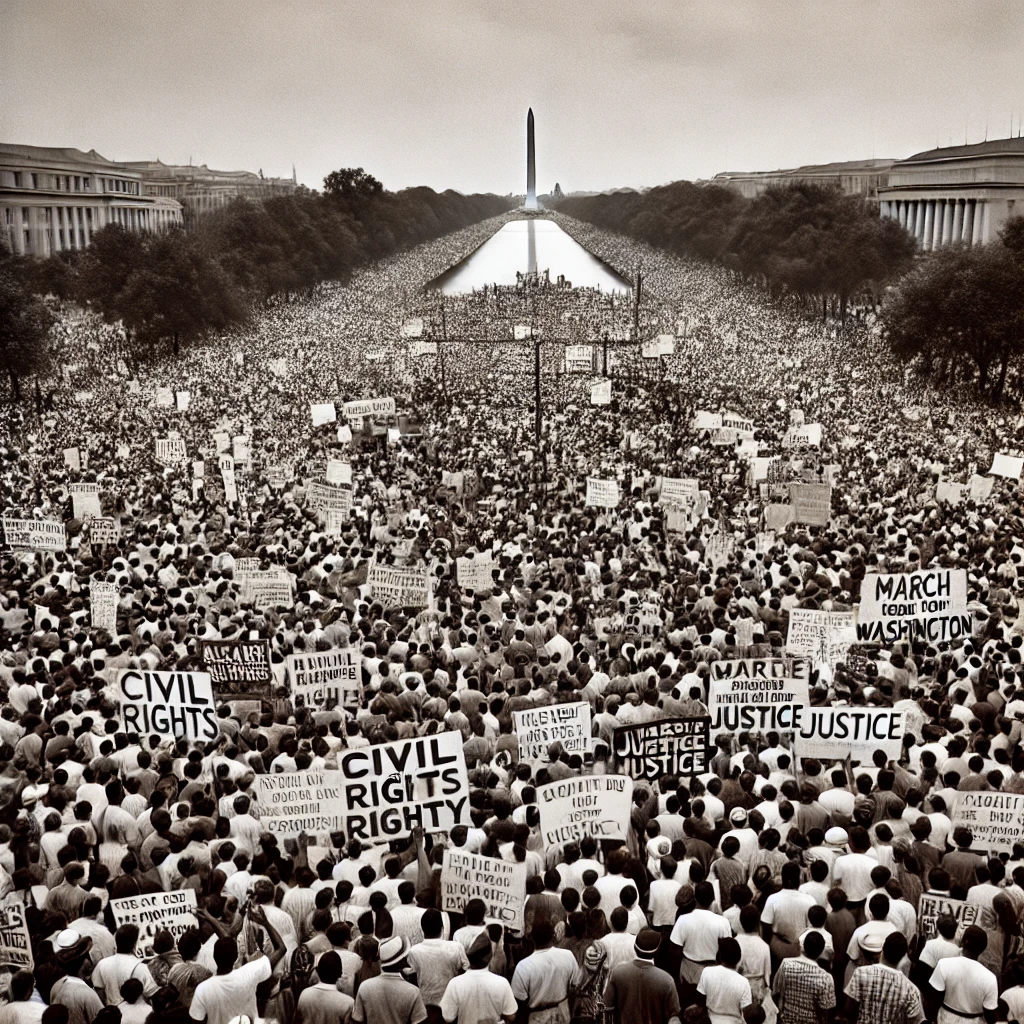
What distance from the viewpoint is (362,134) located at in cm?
3181

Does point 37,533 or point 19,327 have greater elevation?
point 19,327

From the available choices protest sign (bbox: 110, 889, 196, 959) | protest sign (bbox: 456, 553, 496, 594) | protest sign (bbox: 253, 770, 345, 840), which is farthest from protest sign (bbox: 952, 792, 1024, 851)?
protest sign (bbox: 456, 553, 496, 594)

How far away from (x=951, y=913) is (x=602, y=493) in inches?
440

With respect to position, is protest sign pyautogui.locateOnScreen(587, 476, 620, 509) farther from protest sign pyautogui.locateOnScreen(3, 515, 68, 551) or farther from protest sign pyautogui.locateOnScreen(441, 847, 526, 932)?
protest sign pyautogui.locateOnScreen(441, 847, 526, 932)

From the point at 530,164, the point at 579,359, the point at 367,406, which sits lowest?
the point at 367,406

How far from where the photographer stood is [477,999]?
21.1 ft

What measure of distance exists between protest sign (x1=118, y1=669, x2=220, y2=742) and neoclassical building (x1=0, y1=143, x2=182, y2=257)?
65.6 feet

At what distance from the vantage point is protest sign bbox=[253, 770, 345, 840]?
8391 mm

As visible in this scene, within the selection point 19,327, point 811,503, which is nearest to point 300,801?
point 811,503

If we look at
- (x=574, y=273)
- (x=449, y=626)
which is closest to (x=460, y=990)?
(x=449, y=626)

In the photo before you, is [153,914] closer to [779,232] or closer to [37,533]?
[37,533]

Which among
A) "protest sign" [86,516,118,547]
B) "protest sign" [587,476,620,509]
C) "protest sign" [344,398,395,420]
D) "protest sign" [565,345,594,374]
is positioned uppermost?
"protest sign" [565,345,594,374]

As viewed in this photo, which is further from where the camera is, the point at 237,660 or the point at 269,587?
the point at 269,587

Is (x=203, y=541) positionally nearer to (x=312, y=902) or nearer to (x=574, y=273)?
(x=312, y=902)
